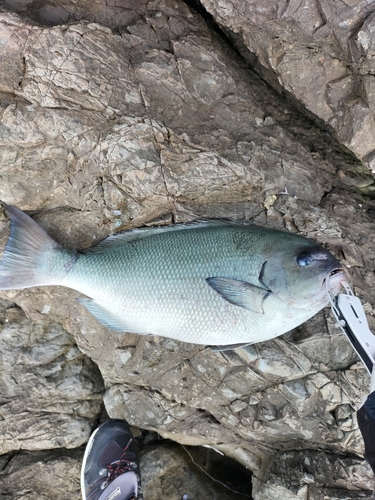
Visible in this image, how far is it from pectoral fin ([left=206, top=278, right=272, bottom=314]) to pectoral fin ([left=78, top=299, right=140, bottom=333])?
32.1 inches

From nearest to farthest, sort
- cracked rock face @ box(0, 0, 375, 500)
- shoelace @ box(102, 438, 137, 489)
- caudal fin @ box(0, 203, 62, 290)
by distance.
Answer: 1. caudal fin @ box(0, 203, 62, 290)
2. cracked rock face @ box(0, 0, 375, 500)
3. shoelace @ box(102, 438, 137, 489)

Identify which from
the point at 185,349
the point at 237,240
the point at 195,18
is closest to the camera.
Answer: the point at 237,240

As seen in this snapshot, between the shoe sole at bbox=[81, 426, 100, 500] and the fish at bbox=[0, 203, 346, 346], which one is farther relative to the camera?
the shoe sole at bbox=[81, 426, 100, 500]

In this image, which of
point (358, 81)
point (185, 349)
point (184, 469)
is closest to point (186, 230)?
point (185, 349)

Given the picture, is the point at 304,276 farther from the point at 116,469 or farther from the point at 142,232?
the point at 116,469

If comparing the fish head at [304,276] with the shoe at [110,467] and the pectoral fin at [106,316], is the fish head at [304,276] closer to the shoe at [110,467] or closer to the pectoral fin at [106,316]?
the pectoral fin at [106,316]

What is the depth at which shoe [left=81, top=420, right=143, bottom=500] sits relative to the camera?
11.4 feet

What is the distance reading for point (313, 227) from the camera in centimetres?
316

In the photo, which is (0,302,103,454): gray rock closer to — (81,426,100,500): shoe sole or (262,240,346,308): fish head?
(81,426,100,500): shoe sole

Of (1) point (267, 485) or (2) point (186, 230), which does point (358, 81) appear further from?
(1) point (267, 485)

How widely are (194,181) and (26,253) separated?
1.39 metres

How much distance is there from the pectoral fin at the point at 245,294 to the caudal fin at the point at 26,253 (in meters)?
1.28

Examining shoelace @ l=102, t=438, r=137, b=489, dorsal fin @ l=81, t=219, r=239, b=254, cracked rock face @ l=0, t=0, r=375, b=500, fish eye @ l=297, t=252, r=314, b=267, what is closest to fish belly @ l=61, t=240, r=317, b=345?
dorsal fin @ l=81, t=219, r=239, b=254

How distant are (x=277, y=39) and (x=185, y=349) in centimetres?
252
